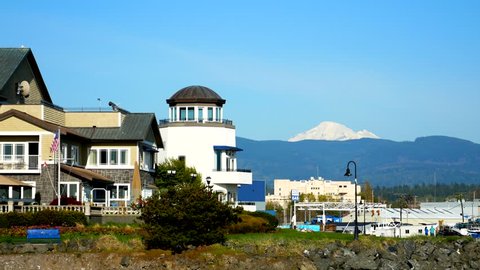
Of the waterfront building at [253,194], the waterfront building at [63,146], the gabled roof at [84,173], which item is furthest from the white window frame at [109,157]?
Answer: the waterfront building at [253,194]

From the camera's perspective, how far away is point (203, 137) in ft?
291

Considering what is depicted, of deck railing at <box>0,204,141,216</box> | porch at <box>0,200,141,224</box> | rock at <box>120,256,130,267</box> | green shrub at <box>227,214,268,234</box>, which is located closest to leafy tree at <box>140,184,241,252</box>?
rock at <box>120,256,130,267</box>

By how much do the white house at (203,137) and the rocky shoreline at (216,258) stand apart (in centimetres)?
4370

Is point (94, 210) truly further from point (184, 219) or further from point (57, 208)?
point (184, 219)

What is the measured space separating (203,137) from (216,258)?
50355 mm

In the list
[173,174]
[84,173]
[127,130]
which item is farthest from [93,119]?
[173,174]

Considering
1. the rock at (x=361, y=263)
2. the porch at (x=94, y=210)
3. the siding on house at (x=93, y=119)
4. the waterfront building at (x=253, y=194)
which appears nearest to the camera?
the rock at (x=361, y=263)

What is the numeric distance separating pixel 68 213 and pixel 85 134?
21.8 meters

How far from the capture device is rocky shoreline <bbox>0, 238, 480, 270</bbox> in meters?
38.5

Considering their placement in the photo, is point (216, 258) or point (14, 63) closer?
point (216, 258)

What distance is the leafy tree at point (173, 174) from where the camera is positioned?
256 ft

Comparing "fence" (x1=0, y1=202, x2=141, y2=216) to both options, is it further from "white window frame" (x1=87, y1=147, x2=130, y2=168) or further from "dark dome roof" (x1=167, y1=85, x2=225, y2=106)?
"dark dome roof" (x1=167, y1=85, x2=225, y2=106)

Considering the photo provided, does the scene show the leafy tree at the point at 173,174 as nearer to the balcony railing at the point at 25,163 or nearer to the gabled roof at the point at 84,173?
the gabled roof at the point at 84,173

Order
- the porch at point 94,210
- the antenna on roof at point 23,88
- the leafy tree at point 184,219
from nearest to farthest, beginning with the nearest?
the leafy tree at point 184,219
the porch at point 94,210
the antenna on roof at point 23,88
